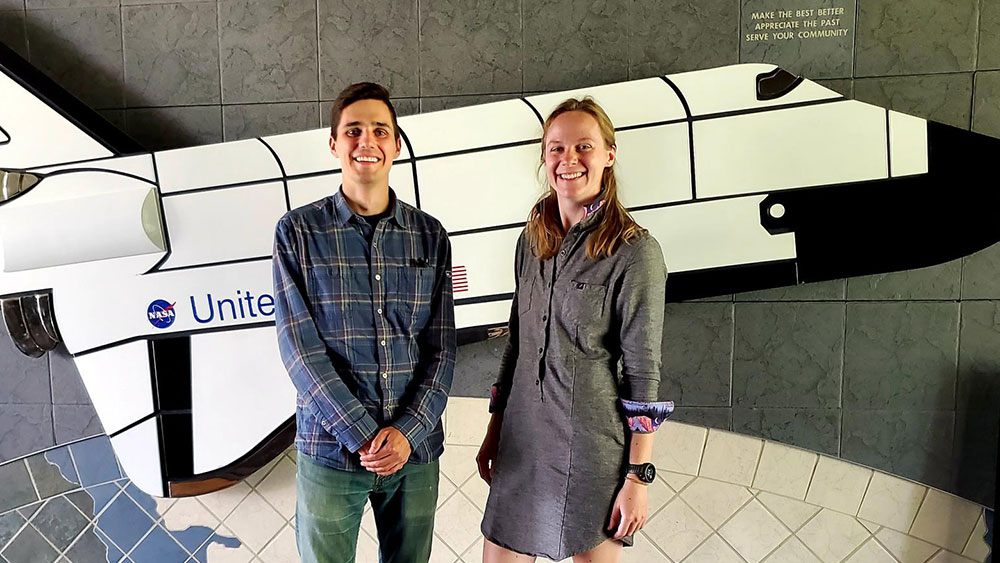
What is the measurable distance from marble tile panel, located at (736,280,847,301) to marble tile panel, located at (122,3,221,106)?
59.1 inches

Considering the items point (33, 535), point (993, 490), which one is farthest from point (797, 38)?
point (33, 535)

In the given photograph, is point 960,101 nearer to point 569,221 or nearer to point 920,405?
point 920,405

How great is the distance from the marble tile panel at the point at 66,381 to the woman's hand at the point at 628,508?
1.49 m

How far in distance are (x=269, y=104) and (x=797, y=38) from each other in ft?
4.39

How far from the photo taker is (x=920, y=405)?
67.6 inches

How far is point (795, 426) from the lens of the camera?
5.72 ft

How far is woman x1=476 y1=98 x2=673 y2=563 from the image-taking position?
111 centimetres

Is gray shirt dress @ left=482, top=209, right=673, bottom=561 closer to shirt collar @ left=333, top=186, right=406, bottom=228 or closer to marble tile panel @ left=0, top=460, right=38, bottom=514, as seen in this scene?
shirt collar @ left=333, top=186, right=406, bottom=228

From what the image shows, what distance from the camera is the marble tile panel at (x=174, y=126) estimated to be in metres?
1.79

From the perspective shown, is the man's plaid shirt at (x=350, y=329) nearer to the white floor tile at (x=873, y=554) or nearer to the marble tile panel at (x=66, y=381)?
the marble tile panel at (x=66, y=381)

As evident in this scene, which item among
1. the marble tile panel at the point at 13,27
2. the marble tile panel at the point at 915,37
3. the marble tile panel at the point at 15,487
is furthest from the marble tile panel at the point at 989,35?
the marble tile panel at the point at 15,487

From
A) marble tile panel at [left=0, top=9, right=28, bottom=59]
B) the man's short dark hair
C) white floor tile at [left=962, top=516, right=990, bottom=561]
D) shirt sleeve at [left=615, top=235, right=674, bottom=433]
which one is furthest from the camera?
marble tile panel at [left=0, top=9, right=28, bottom=59]

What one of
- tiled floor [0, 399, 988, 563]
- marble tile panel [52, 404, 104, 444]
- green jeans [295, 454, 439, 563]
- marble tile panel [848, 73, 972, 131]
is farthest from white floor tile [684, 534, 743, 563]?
marble tile panel [52, 404, 104, 444]

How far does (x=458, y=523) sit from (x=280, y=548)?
492 mm
